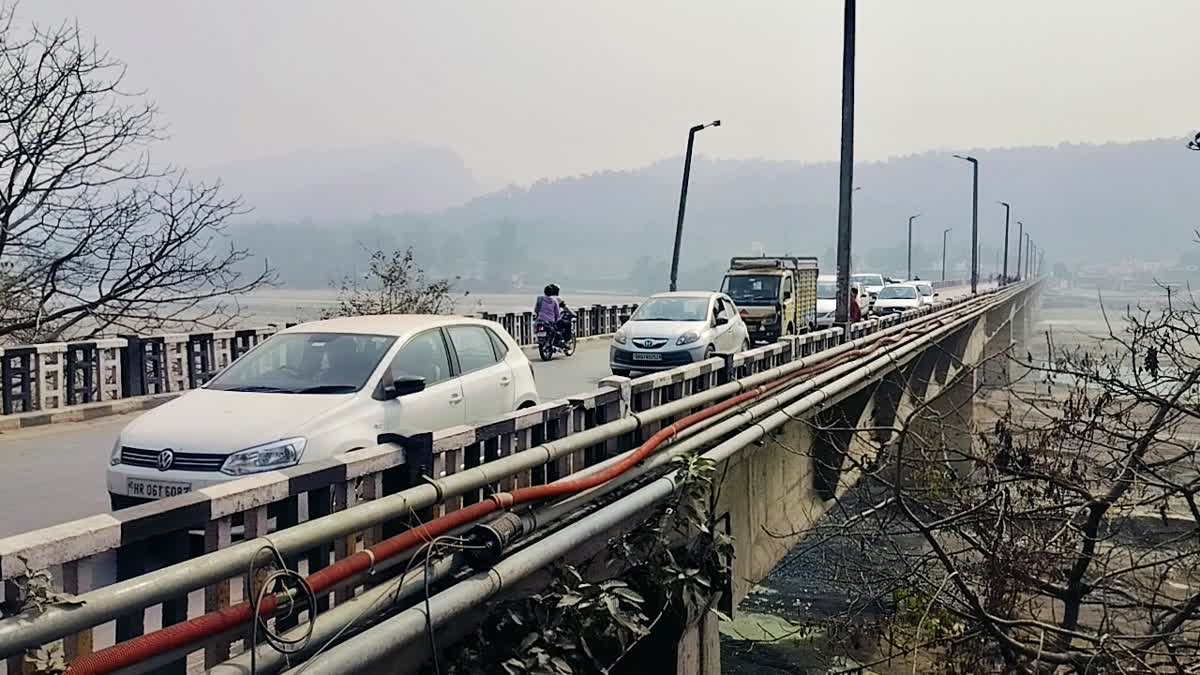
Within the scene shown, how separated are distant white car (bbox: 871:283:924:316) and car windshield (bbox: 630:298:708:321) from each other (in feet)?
75.9

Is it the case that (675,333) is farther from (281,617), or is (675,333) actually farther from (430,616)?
(281,617)

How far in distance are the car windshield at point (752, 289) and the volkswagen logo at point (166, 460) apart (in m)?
21.2

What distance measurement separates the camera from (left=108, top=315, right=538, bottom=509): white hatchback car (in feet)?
20.3

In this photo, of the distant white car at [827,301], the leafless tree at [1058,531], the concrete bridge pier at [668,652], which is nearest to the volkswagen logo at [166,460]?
the concrete bridge pier at [668,652]

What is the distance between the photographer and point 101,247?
17.4m

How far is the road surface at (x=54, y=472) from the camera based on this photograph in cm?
782

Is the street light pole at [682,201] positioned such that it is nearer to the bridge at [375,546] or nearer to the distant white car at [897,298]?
the distant white car at [897,298]

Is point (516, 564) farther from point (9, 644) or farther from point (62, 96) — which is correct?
point (62, 96)

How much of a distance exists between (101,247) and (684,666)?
48.2 feet

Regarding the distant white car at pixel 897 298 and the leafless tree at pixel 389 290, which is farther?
the distant white car at pixel 897 298

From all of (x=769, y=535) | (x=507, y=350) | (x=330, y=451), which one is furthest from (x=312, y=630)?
(x=769, y=535)

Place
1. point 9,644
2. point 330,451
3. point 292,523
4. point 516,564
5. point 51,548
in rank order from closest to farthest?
1. point 9,644
2. point 51,548
3. point 292,523
4. point 516,564
5. point 330,451

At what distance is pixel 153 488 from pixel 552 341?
18.1m

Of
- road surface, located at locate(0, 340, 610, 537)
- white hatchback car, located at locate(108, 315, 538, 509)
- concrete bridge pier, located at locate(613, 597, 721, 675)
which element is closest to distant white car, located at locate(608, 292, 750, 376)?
road surface, located at locate(0, 340, 610, 537)
